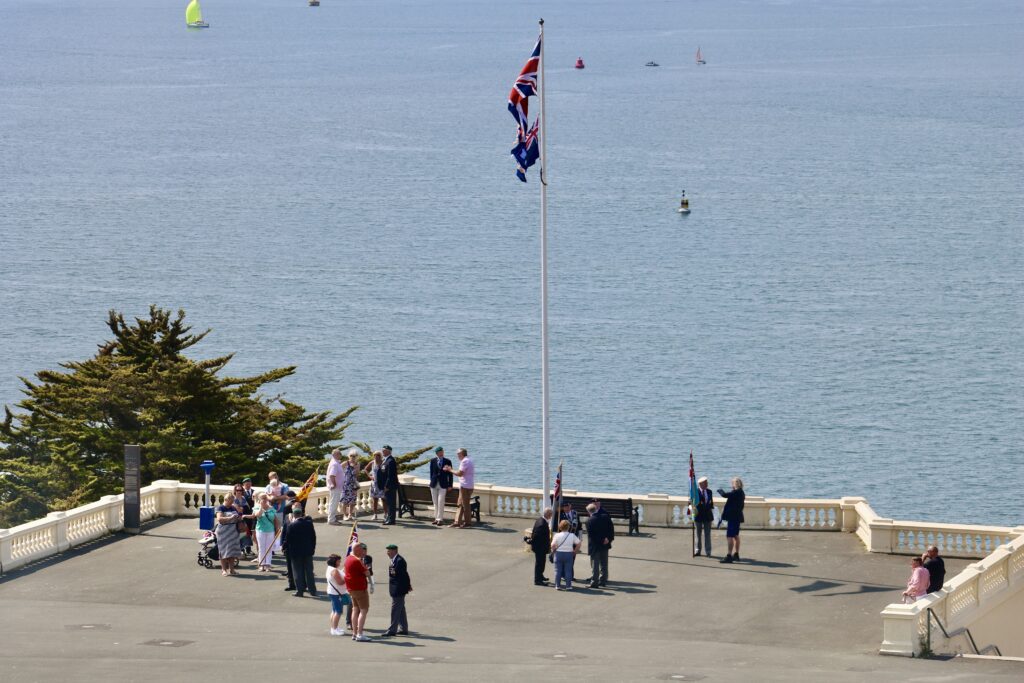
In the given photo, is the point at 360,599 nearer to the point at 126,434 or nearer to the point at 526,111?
the point at 526,111

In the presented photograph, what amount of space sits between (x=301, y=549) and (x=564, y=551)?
3962 millimetres

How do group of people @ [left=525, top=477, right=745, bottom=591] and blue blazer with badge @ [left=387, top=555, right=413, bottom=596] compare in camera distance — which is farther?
group of people @ [left=525, top=477, right=745, bottom=591]

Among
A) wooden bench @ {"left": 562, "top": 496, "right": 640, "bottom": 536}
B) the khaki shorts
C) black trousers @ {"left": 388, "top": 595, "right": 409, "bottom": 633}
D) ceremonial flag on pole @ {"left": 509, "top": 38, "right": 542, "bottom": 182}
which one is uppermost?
ceremonial flag on pole @ {"left": 509, "top": 38, "right": 542, "bottom": 182}

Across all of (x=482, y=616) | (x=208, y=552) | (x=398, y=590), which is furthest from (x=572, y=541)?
(x=208, y=552)

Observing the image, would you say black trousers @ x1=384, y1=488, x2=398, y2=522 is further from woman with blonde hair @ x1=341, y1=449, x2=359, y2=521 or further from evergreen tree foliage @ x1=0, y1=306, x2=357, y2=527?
evergreen tree foliage @ x1=0, y1=306, x2=357, y2=527

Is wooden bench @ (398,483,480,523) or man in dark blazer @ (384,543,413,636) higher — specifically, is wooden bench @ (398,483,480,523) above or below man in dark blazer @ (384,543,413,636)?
above

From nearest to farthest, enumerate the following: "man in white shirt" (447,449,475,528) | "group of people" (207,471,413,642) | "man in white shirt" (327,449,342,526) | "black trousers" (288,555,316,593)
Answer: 1. "group of people" (207,471,413,642)
2. "black trousers" (288,555,316,593)
3. "man in white shirt" (447,449,475,528)
4. "man in white shirt" (327,449,342,526)

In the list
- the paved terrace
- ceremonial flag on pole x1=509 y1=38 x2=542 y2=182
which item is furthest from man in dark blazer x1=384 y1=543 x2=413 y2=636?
ceremonial flag on pole x1=509 y1=38 x2=542 y2=182

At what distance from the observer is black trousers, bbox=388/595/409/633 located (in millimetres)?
22625

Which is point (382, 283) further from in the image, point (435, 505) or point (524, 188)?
point (435, 505)

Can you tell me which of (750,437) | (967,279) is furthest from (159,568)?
(967,279)

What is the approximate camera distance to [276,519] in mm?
26234

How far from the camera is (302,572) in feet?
81.8

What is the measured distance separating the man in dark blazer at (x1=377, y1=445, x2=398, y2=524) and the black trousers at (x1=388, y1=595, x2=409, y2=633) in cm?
662
